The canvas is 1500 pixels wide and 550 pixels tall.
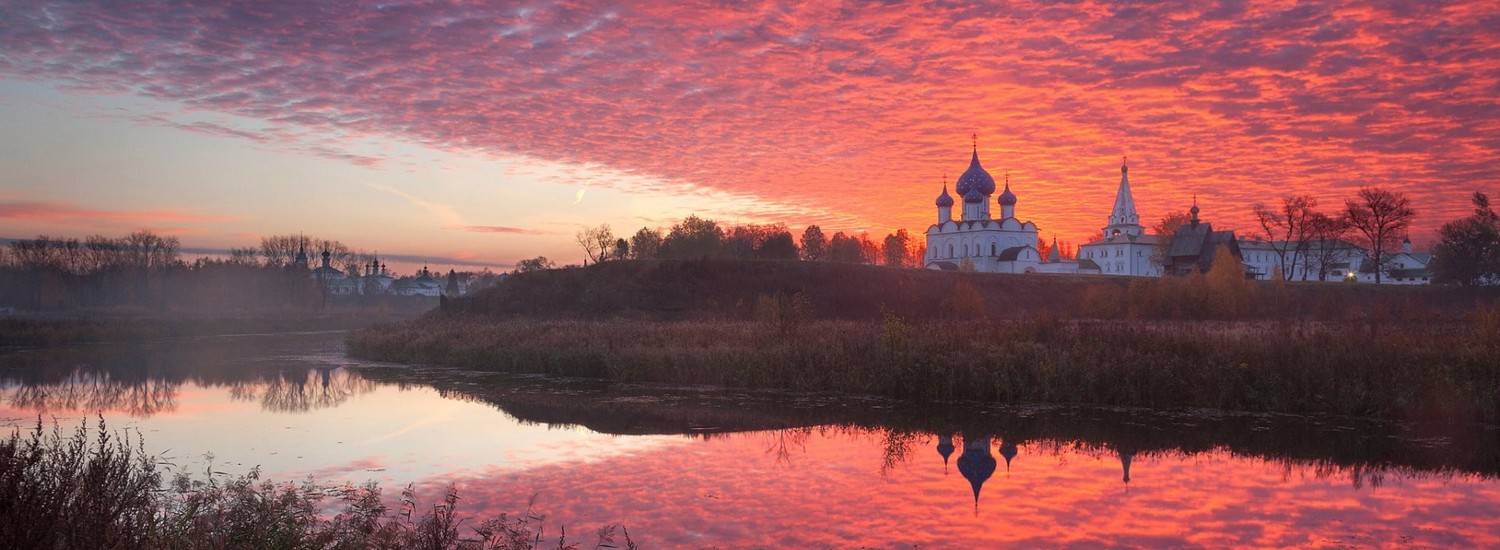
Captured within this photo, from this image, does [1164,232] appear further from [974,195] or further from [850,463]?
[850,463]

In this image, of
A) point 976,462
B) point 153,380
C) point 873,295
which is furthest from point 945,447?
point 873,295

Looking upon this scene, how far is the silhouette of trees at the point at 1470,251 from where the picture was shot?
237ft

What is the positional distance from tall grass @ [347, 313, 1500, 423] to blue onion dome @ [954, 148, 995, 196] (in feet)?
258

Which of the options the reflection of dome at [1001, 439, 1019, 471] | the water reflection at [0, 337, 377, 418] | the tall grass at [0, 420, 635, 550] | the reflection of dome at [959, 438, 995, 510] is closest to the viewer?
the tall grass at [0, 420, 635, 550]

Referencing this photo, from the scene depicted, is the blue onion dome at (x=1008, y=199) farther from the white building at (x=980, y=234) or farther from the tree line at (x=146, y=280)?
the tree line at (x=146, y=280)

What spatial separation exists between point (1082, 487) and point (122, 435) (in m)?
16.5

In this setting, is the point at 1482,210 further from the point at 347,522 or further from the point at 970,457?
the point at 347,522

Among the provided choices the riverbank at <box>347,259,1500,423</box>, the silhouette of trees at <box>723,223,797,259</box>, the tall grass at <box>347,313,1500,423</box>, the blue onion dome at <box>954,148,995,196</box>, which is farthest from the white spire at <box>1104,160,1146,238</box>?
the tall grass at <box>347,313,1500,423</box>

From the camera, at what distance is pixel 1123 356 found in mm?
21141

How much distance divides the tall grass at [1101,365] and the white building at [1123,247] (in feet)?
278

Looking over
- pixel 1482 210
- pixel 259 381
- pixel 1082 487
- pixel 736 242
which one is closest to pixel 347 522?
pixel 1082 487

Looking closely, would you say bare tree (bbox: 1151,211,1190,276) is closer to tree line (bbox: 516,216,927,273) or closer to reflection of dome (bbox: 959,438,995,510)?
tree line (bbox: 516,216,927,273)

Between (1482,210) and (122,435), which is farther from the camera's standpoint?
(1482,210)

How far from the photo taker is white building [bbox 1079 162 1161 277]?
10875cm
